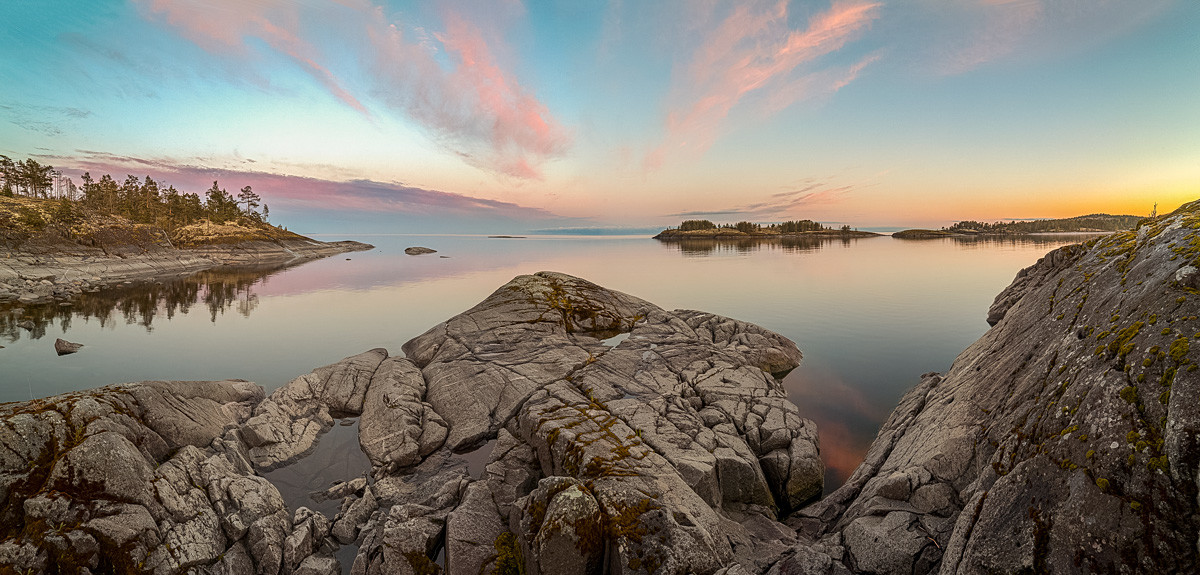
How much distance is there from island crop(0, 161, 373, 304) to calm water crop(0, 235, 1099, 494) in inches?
406

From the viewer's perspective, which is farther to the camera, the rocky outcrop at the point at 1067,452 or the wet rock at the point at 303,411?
the wet rock at the point at 303,411

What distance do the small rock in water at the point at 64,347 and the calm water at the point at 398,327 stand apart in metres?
0.56

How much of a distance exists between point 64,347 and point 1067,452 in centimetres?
4854

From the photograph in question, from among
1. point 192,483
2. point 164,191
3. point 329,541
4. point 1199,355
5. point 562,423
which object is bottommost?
point 329,541

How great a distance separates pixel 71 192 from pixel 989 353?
282931 millimetres

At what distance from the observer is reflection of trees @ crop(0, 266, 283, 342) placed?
34.5 metres

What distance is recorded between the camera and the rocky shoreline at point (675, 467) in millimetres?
5738

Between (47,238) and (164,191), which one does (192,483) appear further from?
(164,191)

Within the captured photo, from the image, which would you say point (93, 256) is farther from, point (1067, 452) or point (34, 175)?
point (1067, 452)

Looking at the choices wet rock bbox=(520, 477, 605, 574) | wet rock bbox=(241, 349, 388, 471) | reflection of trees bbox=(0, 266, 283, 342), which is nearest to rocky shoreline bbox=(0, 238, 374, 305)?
reflection of trees bbox=(0, 266, 283, 342)

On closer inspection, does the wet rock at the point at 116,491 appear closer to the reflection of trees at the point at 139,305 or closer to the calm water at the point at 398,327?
the calm water at the point at 398,327

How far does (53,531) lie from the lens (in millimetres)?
8375

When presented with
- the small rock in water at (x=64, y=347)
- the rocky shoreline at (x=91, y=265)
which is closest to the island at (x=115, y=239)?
the rocky shoreline at (x=91, y=265)

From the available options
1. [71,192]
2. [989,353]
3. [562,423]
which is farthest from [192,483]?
[71,192]
